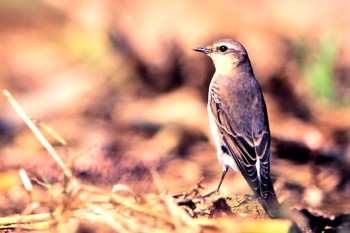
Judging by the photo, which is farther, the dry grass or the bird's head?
the bird's head

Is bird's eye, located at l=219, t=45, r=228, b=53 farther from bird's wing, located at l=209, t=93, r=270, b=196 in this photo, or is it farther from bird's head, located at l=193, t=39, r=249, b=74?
bird's wing, located at l=209, t=93, r=270, b=196

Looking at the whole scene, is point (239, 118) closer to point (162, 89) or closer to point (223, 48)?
point (223, 48)

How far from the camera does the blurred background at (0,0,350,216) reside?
24.6ft

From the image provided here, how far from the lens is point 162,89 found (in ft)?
32.0

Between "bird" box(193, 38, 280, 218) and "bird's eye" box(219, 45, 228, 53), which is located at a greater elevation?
"bird's eye" box(219, 45, 228, 53)

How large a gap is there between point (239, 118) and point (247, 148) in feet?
1.14

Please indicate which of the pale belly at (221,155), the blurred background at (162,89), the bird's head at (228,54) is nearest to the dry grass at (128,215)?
the blurred background at (162,89)

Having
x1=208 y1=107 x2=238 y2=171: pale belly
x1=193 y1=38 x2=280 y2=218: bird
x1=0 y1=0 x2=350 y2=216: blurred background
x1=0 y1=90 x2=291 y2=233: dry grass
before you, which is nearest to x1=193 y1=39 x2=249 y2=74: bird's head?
x1=193 y1=38 x2=280 y2=218: bird

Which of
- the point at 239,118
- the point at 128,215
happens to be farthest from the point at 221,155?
the point at 128,215

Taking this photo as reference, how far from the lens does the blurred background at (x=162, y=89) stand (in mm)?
7488

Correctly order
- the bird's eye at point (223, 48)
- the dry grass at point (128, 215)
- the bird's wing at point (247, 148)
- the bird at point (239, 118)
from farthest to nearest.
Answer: the bird's eye at point (223, 48) → the bird at point (239, 118) → the bird's wing at point (247, 148) → the dry grass at point (128, 215)

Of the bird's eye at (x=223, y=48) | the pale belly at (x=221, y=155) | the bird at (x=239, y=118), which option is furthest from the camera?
the bird's eye at (x=223, y=48)

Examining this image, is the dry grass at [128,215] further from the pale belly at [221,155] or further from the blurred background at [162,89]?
the pale belly at [221,155]

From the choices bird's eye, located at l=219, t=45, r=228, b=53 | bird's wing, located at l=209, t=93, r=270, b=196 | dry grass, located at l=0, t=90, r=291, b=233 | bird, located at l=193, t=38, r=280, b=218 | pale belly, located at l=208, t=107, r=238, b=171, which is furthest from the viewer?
bird's eye, located at l=219, t=45, r=228, b=53
